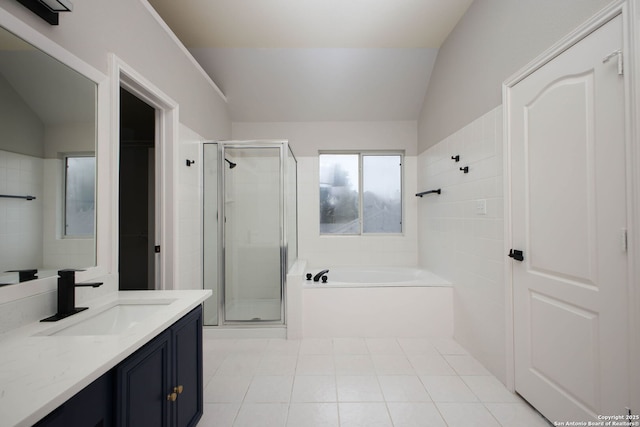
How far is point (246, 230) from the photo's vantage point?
2.79m

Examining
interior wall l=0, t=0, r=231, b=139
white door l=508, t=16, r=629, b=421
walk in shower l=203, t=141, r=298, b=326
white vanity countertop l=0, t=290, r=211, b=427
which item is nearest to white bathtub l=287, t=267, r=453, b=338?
walk in shower l=203, t=141, r=298, b=326

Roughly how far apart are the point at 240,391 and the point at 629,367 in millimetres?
2043

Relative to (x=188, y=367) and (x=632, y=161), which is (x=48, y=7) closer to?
(x=188, y=367)

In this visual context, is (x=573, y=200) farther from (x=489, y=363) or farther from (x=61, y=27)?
(x=61, y=27)

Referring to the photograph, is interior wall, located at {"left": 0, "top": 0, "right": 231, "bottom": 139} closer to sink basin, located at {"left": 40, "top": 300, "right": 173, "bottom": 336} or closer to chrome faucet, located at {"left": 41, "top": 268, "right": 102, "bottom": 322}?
chrome faucet, located at {"left": 41, "top": 268, "right": 102, "bottom": 322}

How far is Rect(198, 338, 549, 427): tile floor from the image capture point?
157 cm

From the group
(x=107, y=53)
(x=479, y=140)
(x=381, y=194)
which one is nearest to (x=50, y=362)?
(x=107, y=53)

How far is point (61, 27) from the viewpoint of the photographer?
46.4 inches

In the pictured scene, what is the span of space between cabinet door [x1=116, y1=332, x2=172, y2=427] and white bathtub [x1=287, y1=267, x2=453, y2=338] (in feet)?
5.00

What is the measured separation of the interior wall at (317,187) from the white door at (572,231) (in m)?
1.83

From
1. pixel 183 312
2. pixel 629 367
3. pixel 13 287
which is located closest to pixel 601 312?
pixel 629 367

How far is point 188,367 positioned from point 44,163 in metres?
1.13

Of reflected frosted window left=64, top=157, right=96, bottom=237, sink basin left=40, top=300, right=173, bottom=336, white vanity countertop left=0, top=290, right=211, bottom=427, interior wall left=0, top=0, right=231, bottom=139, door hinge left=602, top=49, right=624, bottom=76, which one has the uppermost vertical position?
interior wall left=0, top=0, right=231, bottom=139

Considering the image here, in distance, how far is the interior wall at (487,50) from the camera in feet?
Result: 4.75
